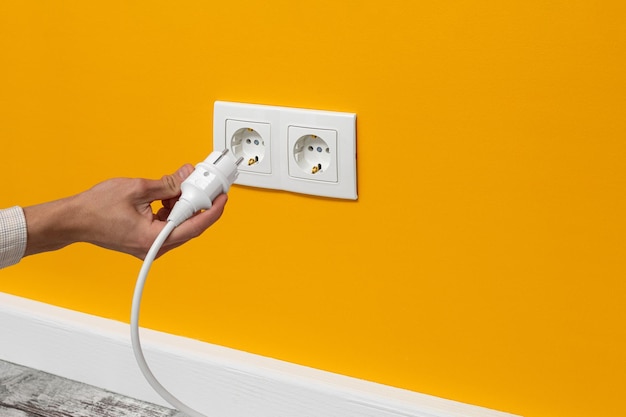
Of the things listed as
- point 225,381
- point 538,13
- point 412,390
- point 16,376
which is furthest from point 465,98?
point 16,376

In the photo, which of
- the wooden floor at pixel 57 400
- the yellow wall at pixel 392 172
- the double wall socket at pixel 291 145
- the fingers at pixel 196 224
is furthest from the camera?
the wooden floor at pixel 57 400

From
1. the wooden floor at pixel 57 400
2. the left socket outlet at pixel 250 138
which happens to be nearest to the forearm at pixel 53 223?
the left socket outlet at pixel 250 138

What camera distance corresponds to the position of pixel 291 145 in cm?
99

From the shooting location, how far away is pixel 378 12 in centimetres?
91

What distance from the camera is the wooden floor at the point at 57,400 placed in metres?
1.14

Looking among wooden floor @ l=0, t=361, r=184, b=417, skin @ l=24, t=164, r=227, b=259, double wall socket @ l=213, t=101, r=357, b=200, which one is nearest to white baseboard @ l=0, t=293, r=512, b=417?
wooden floor @ l=0, t=361, r=184, b=417

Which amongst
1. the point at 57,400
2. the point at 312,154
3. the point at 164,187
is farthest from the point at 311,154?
the point at 57,400

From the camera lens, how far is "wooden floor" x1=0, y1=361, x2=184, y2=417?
1145mm

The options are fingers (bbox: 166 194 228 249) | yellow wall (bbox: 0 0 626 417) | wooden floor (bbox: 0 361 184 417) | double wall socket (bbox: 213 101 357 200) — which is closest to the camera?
fingers (bbox: 166 194 228 249)

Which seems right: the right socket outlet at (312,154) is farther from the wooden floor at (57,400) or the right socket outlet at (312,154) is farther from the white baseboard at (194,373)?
the wooden floor at (57,400)

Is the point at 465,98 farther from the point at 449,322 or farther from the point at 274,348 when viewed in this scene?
the point at 274,348

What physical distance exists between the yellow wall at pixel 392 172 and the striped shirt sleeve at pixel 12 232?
1.02 feet

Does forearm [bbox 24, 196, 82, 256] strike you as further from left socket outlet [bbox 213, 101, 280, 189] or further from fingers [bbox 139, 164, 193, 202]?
left socket outlet [bbox 213, 101, 280, 189]

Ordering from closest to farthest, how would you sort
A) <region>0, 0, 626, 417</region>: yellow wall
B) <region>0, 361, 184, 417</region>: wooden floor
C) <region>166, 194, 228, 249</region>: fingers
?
<region>166, 194, 228, 249</region>: fingers
<region>0, 0, 626, 417</region>: yellow wall
<region>0, 361, 184, 417</region>: wooden floor
